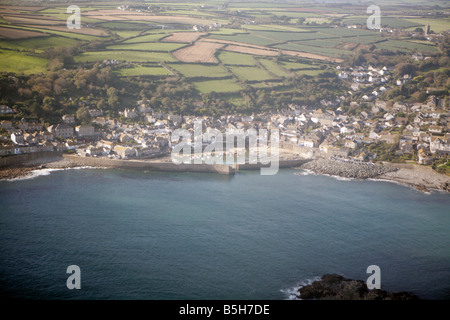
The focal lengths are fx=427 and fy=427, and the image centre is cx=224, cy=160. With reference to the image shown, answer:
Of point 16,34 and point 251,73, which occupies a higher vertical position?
point 16,34

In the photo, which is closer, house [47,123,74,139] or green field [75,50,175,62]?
house [47,123,74,139]

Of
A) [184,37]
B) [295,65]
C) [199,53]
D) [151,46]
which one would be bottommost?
[295,65]

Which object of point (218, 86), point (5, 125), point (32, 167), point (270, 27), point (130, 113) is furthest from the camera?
point (270, 27)

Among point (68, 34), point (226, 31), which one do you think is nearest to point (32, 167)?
point (68, 34)

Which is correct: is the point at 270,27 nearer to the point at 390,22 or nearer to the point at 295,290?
the point at 390,22

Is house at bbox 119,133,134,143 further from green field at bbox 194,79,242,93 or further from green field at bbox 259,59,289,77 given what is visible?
green field at bbox 259,59,289,77

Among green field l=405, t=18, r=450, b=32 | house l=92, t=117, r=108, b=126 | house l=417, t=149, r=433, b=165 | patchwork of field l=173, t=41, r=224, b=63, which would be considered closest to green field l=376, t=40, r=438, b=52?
green field l=405, t=18, r=450, b=32
